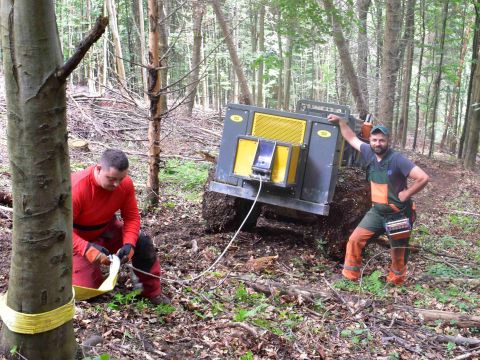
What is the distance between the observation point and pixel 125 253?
4434 millimetres

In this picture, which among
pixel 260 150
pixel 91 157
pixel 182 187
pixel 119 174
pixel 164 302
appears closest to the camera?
pixel 119 174

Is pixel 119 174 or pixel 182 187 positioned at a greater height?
pixel 119 174

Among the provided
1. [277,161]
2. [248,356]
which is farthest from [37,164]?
[277,161]

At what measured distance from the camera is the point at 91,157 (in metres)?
12.4

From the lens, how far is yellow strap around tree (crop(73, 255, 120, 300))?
4.04 m

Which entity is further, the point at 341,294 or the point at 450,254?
the point at 450,254

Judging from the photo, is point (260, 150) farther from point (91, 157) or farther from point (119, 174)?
point (91, 157)

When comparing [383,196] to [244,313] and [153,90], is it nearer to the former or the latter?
[244,313]

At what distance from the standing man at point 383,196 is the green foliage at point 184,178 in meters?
4.00

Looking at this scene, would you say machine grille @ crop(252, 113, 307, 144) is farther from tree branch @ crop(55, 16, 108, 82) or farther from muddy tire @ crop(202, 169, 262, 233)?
tree branch @ crop(55, 16, 108, 82)

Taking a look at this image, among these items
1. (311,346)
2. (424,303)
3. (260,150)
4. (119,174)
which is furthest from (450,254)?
(119,174)

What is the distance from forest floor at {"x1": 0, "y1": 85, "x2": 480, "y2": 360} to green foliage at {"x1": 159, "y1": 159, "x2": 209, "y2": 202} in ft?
2.90

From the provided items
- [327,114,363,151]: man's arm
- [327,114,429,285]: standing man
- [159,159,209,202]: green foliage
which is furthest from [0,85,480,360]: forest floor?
[327,114,363,151]: man's arm

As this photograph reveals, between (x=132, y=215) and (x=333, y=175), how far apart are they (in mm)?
2863
